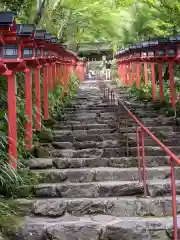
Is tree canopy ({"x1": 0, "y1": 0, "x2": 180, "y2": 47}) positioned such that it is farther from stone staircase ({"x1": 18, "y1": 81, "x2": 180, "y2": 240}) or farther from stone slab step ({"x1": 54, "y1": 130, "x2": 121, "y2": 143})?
stone staircase ({"x1": 18, "y1": 81, "x2": 180, "y2": 240})

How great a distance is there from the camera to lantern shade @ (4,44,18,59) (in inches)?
267

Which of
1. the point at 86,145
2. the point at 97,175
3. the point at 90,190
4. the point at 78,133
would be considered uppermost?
the point at 78,133

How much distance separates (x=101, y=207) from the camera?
6359 millimetres

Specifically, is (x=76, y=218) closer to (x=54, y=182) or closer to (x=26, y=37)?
(x=54, y=182)

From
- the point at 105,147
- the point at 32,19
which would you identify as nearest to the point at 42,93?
the point at 32,19

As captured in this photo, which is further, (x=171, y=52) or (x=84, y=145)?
(x=171, y=52)

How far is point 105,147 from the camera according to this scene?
926 centimetres

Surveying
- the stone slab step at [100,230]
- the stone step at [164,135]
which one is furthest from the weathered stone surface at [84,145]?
the stone slab step at [100,230]

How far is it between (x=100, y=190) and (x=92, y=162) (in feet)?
4.13

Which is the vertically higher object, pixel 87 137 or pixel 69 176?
pixel 87 137

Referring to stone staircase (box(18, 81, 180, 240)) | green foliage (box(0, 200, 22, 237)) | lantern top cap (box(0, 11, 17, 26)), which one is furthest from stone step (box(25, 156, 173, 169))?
lantern top cap (box(0, 11, 17, 26))

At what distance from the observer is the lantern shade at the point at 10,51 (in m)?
6.78

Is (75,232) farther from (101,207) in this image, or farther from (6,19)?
(6,19)

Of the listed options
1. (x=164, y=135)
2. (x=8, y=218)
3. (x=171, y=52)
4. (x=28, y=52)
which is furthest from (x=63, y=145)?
(x=171, y=52)
